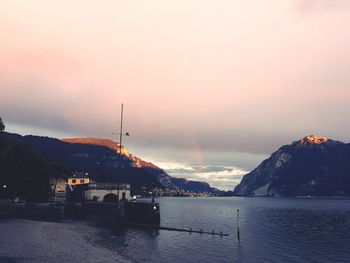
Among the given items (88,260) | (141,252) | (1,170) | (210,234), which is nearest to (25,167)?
(1,170)

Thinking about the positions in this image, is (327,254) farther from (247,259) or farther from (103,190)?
(103,190)

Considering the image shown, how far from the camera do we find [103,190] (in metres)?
130

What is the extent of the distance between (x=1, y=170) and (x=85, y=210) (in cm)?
2633

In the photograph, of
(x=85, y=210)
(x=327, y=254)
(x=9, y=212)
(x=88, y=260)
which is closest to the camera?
(x=88, y=260)

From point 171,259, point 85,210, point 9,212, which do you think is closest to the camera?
point 171,259

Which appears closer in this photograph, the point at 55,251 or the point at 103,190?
the point at 55,251

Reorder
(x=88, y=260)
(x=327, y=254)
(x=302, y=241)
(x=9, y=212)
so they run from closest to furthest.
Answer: (x=88, y=260) < (x=327, y=254) < (x=302, y=241) < (x=9, y=212)

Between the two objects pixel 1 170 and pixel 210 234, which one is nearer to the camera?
pixel 210 234

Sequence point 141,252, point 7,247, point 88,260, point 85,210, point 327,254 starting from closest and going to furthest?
point 88,260
point 7,247
point 141,252
point 327,254
point 85,210

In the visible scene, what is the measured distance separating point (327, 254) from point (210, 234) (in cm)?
2653

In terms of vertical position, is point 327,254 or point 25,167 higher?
point 25,167

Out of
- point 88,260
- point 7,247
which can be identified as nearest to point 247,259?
point 88,260

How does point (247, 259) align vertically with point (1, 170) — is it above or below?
below

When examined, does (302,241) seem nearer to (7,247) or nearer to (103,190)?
(7,247)
